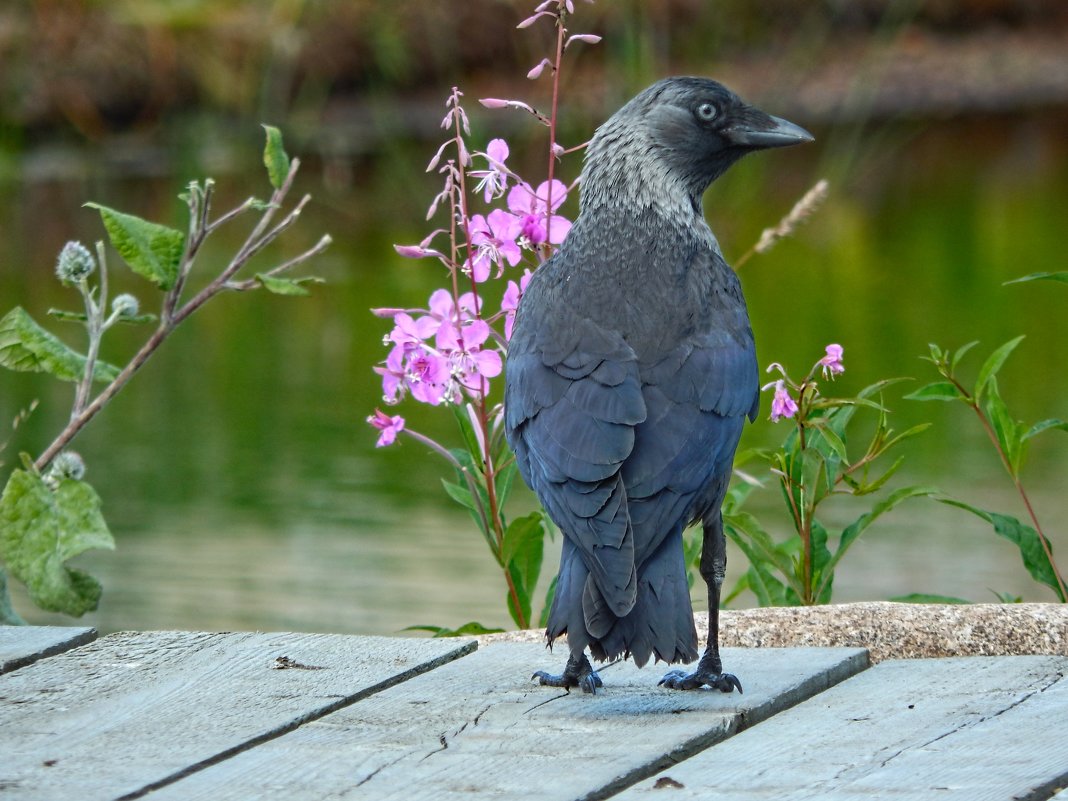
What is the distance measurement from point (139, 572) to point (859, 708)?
12.3ft

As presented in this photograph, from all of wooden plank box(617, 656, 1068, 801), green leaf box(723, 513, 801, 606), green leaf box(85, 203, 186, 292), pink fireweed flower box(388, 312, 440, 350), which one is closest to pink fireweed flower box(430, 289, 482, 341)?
pink fireweed flower box(388, 312, 440, 350)

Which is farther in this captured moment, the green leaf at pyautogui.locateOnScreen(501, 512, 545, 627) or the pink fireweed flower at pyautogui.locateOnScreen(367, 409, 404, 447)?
the green leaf at pyautogui.locateOnScreen(501, 512, 545, 627)

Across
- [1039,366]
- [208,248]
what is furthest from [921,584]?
[208,248]

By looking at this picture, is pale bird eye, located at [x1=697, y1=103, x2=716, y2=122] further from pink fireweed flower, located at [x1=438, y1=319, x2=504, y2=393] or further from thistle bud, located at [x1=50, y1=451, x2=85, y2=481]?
thistle bud, located at [x1=50, y1=451, x2=85, y2=481]

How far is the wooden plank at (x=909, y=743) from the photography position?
92.1 inches

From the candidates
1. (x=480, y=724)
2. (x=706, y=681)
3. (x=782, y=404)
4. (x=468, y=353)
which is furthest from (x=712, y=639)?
(x=468, y=353)

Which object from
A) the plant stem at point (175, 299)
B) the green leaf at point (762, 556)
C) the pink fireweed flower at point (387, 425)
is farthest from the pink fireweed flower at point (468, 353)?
the green leaf at point (762, 556)

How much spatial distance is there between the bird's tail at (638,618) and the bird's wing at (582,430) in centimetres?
2

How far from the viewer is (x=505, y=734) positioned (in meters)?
2.62

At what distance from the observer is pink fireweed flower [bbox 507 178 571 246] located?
397cm

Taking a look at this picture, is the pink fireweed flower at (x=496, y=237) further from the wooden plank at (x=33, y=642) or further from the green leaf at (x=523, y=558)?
the wooden plank at (x=33, y=642)

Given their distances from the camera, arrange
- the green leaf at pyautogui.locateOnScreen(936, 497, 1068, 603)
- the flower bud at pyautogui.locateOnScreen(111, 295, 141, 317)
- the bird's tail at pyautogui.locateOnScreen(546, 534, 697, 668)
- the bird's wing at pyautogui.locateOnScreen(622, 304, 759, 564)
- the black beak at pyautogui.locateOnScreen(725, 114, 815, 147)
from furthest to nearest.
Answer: the flower bud at pyautogui.locateOnScreen(111, 295, 141, 317), the green leaf at pyautogui.locateOnScreen(936, 497, 1068, 603), the black beak at pyautogui.locateOnScreen(725, 114, 815, 147), the bird's wing at pyautogui.locateOnScreen(622, 304, 759, 564), the bird's tail at pyautogui.locateOnScreen(546, 534, 697, 668)

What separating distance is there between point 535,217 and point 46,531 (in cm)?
120

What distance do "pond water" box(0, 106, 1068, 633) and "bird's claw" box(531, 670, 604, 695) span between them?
250 centimetres
